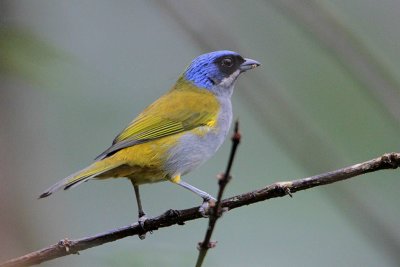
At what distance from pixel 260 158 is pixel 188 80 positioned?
1.28 metres

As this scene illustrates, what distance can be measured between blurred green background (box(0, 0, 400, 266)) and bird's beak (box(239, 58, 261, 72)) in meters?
0.26

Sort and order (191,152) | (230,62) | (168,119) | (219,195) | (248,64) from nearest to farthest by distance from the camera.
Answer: (219,195), (191,152), (168,119), (248,64), (230,62)

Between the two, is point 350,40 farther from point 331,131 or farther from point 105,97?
point 105,97

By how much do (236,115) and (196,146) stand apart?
93.8 inches

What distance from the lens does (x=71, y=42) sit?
6789 mm

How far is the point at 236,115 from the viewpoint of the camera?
6980 mm

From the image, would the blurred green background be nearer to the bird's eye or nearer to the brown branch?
the brown branch

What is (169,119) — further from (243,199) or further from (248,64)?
(243,199)

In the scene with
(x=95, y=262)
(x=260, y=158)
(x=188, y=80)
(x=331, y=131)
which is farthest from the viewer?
(x=260, y=158)

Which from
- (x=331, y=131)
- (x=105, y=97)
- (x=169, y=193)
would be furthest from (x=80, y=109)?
(x=331, y=131)

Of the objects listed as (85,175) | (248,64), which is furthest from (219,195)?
(248,64)

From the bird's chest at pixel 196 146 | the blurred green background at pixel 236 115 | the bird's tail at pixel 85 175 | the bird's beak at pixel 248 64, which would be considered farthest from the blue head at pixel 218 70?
the bird's tail at pixel 85 175

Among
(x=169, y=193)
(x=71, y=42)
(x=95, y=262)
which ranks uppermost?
(x=71, y=42)

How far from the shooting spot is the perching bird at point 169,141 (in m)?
4.32
